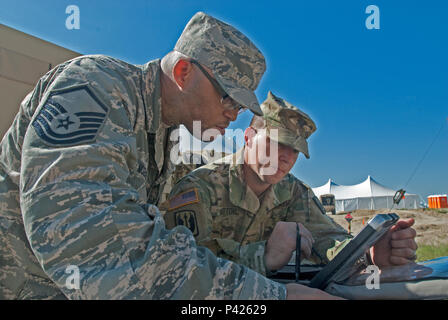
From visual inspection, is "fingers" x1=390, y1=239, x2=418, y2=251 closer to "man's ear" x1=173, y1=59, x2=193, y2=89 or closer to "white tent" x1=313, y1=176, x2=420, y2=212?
"man's ear" x1=173, y1=59, x2=193, y2=89

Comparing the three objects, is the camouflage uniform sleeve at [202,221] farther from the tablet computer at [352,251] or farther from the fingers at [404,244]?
the fingers at [404,244]

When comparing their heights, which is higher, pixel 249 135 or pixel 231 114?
pixel 249 135

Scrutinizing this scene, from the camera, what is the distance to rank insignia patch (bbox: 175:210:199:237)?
1961mm

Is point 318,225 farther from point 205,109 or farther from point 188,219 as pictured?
point 205,109

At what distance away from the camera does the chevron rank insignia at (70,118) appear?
96 centimetres

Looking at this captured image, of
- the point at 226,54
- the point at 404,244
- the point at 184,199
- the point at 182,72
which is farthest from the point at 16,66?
the point at 404,244

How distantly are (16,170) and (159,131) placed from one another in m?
0.64

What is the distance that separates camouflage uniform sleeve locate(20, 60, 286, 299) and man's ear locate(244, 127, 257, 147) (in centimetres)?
169

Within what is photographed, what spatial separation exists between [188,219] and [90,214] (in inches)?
44.4

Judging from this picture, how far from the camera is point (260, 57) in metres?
1.68

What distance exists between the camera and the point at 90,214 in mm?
891
